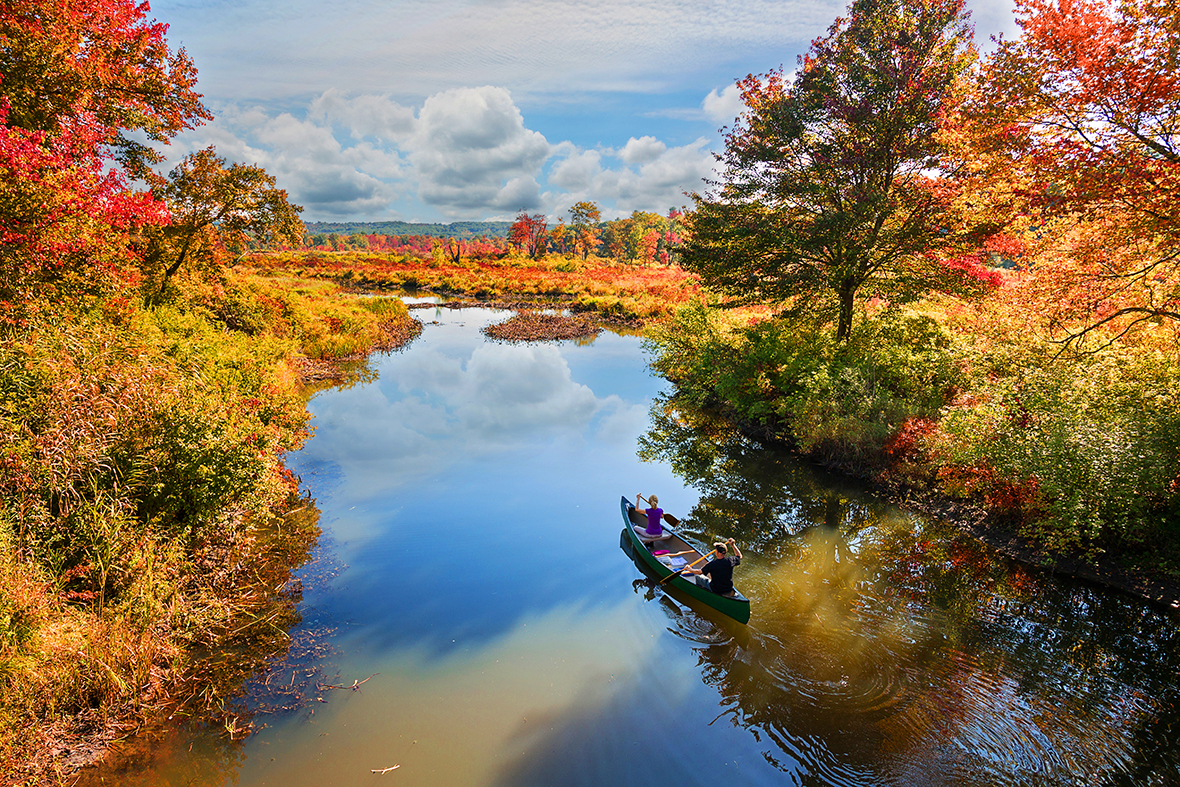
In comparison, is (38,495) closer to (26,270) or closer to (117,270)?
(26,270)

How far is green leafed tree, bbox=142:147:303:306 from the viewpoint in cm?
1695

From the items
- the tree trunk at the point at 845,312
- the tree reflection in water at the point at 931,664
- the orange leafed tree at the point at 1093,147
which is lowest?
the tree reflection in water at the point at 931,664

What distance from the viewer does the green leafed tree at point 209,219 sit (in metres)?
17.0

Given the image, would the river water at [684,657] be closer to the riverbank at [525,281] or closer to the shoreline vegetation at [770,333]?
the shoreline vegetation at [770,333]

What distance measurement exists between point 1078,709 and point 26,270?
1854cm

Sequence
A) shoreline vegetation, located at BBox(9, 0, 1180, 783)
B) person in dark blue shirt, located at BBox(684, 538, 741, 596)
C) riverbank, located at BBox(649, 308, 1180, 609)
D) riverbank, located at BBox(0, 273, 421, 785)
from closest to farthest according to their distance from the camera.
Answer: riverbank, located at BBox(0, 273, 421, 785) < shoreline vegetation, located at BBox(9, 0, 1180, 783) < person in dark blue shirt, located at BBox(684, 538, 741, 596) < riverbank, located at BBox(649, 308, 1180, 609)

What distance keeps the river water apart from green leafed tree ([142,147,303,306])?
367 inches

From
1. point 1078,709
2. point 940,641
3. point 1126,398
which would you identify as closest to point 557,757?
point 940,641

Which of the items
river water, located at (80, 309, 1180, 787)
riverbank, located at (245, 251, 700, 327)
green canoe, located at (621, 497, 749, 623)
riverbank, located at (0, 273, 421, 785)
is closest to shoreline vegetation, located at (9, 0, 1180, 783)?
riverbank, located at (0, 273, 421, 785)

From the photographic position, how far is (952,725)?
6.99 metres

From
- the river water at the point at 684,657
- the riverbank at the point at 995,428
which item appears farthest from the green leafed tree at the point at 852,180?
the river water at the point at 684,657

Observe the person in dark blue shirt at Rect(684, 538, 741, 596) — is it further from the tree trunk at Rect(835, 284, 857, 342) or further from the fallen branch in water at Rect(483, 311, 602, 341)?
the fallen branch in water at Rect(483, 311, 602, 341)

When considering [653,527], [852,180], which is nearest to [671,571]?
[653,527]

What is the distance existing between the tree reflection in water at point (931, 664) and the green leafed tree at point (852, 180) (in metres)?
8.73
